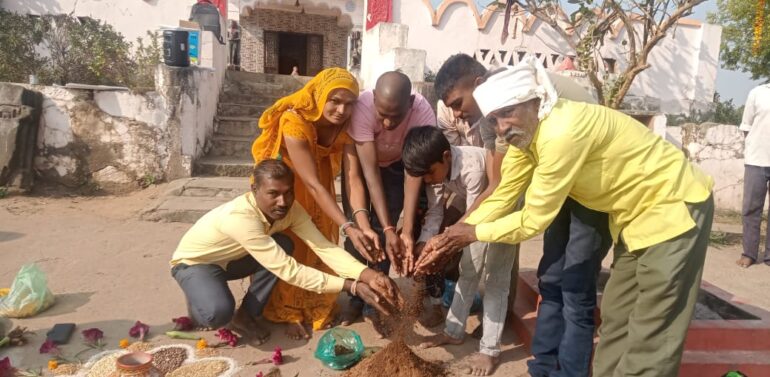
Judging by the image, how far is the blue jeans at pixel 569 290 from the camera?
2.45m

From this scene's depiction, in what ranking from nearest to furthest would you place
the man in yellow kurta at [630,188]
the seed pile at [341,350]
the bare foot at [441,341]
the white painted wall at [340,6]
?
the man in yellow kurta at [630,188]
the seed pile at [341,350]
the bare foot at [441,341]
the white painted wall at [340,6]

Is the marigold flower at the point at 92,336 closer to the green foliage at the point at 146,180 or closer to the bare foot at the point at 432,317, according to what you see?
the bare foot at the point at 432,317

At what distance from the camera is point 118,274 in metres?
4.14

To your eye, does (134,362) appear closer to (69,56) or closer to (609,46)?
(69,56)

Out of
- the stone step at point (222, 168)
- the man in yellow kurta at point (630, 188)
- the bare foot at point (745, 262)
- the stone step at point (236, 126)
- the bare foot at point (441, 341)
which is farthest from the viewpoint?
the stone step at point (236, 126)

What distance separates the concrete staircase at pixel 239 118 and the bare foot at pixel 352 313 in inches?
166

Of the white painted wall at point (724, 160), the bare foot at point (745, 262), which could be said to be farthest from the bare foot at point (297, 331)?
the white painted wall at point (724, 160)

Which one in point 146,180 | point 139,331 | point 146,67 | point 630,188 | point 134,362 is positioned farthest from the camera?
point 146,67

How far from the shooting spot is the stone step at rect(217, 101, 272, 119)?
8.76 metres

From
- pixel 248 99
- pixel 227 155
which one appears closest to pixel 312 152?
pixel 227 155

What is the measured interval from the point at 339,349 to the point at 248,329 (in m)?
0.61

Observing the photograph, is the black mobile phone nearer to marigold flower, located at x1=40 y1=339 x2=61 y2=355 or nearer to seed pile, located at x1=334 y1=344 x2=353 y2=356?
marigold flower, located at x1=40 y1=339 x2=61 y2=355

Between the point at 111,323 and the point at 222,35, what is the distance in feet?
27.1

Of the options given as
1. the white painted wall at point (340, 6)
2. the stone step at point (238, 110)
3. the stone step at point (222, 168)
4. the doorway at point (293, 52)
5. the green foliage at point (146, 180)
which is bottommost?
the green foliage at point (146, 180)
